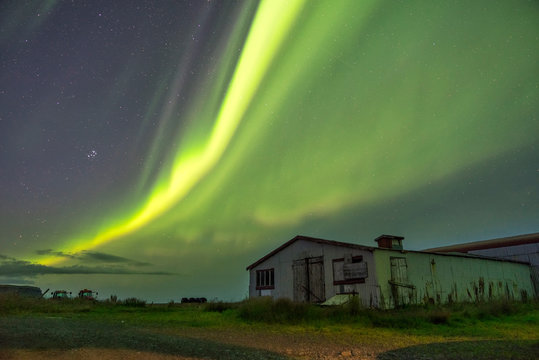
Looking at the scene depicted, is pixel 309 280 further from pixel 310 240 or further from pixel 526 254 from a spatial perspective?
pixel 526 254

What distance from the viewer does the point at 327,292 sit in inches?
848

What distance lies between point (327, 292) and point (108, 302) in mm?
18305

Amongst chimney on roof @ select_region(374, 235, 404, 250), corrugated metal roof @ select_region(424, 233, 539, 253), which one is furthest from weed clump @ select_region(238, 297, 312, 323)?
corrugated metal roof @ select_region(424, 233, 539, 253)

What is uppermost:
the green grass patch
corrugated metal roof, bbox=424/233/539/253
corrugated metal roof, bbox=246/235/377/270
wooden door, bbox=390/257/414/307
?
corrugated metal roof, bbox=424/233/539/253

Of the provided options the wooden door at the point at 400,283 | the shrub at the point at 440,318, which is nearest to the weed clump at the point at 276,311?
the shrub at the point at 440,318

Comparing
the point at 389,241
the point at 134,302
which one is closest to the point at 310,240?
the point at 389,241

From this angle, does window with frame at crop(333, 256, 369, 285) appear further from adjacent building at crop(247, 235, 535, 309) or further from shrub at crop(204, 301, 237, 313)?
shrub at crop(204, 301, 237, 313)

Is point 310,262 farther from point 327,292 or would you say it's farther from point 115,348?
point 115,348

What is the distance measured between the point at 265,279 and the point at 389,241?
9461 mm

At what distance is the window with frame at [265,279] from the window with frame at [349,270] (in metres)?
5.88

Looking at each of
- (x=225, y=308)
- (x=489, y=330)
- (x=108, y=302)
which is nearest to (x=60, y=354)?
(x=489, y=330)

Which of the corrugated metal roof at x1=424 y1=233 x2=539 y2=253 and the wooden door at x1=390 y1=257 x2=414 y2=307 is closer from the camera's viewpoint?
the wooden door at x1=390 y1=257 x2=414 y2=307

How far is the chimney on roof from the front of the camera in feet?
75.1

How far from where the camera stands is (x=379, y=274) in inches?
751
